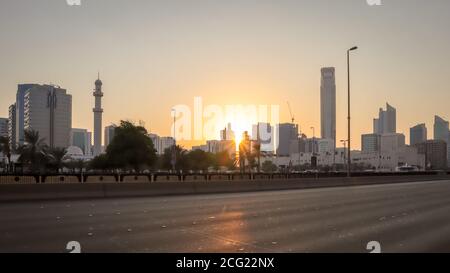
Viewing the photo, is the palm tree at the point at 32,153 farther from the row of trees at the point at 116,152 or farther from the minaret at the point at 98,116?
the minaret at the point at 98,116

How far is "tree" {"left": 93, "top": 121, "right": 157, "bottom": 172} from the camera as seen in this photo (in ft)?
257

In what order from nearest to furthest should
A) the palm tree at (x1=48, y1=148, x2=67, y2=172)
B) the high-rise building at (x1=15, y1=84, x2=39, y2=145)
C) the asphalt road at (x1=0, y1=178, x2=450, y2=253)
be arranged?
A: the asphalt road at (x1=0, y1=178, x2=450, y2=253), the palm tree at (x1=48, y1=148, x2=67, y2=172), the high-rise building at (x1=15, y1=84, x2=39, y2=145)

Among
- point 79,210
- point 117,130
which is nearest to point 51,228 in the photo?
point 79,210

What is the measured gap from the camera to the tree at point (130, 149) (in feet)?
257

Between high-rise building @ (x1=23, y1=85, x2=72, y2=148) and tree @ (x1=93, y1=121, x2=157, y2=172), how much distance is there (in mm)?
61331

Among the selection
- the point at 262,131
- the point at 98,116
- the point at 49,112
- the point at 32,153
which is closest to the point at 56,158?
the point at 32,153

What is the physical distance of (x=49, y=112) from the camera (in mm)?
158625

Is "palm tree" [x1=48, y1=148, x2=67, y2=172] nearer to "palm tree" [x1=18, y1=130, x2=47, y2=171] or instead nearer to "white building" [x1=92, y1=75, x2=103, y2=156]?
"palm tree" [x1=18, y1=130, x2=47, y2=171]

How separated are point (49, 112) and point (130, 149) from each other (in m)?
90.4

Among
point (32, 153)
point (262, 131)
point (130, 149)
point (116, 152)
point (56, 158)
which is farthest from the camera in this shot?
point (262, 131)

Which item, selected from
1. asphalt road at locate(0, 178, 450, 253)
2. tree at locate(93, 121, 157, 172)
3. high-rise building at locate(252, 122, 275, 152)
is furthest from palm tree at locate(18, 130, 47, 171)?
asphalt road at locate(0, 178, 450, 253)

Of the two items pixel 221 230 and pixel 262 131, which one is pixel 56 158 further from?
pixel 221 230

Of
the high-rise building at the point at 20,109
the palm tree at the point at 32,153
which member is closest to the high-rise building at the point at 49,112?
the high-rise building at the point at 20,109
